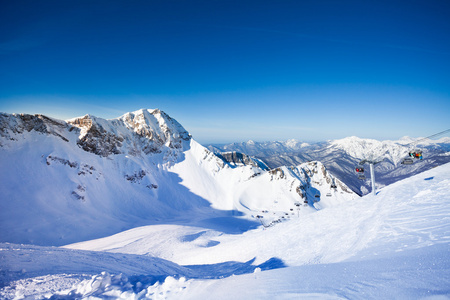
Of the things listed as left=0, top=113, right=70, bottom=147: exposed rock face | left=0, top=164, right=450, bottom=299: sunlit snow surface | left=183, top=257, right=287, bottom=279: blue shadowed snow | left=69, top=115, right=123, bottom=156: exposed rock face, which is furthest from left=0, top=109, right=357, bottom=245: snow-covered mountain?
left=0, top=164, right=450, bottom=299: sunlit snow surface

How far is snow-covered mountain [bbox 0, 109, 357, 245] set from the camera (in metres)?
51.2

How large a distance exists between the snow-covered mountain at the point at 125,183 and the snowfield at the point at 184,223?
0.45m

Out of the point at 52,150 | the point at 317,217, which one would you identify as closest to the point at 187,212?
the point at 52,150

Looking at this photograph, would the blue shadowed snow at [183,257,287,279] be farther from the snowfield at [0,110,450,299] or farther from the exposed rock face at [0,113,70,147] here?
the exposed rock face at [0,113,70,147]

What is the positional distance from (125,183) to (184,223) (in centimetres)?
3761

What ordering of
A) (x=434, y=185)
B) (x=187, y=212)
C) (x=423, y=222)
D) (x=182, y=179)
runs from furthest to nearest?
(x=182, y=179), (x=187, y=212), (x=434, y=185), (x=423, y=222)

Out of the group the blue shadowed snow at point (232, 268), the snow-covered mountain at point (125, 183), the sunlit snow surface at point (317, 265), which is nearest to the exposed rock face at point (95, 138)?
the snow-covered mountain at point (125, 183)

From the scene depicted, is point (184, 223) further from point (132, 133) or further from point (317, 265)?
point (132, 133)

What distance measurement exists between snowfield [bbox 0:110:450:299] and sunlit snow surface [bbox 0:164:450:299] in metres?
0.05

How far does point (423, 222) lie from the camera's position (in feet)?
29.0

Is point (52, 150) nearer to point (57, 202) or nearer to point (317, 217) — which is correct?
point (57, 202)

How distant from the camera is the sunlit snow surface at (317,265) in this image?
4.48 metres

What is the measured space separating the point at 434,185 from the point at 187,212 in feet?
244

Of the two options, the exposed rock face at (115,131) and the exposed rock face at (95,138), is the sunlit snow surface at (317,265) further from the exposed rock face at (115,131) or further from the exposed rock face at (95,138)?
the exposed rock face at (115,131)
